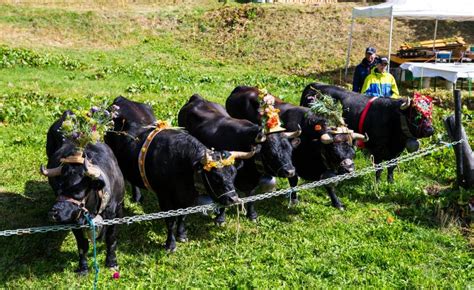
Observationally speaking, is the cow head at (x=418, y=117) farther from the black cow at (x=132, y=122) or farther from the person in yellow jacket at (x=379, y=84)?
the black cow at (x=132, y=122)

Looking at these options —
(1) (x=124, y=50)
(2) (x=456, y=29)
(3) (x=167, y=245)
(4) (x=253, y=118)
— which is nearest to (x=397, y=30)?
(2) (x=456, y=29)

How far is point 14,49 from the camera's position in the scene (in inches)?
836

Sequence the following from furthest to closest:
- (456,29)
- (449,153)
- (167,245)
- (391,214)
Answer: (456,29) < (449,153) < (391,214) < (167,245)

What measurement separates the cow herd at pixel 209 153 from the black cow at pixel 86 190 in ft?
0.04

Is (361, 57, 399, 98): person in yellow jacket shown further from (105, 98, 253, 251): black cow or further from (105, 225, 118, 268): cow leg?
(105, 225, 118, 268): cow leg

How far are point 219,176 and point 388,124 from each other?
14.0 ft

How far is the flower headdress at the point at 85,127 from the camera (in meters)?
→ 5.56

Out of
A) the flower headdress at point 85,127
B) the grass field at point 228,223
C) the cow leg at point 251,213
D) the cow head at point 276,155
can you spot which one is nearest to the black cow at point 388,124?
the grass field at point 228,223

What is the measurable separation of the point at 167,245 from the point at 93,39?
2101 cm

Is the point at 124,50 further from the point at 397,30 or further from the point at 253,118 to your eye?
the point at 253,118

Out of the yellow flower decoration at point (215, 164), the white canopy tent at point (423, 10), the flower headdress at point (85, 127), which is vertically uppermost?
the white canopy tent at point (423, 10)

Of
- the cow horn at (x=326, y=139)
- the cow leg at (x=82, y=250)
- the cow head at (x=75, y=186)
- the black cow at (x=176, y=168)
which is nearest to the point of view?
the cow head at (x=75, y=186)

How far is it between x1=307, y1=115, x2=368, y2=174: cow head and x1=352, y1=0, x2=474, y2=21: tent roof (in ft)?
37.4

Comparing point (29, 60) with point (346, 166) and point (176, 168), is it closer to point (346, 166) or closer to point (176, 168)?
point (176, 168)
